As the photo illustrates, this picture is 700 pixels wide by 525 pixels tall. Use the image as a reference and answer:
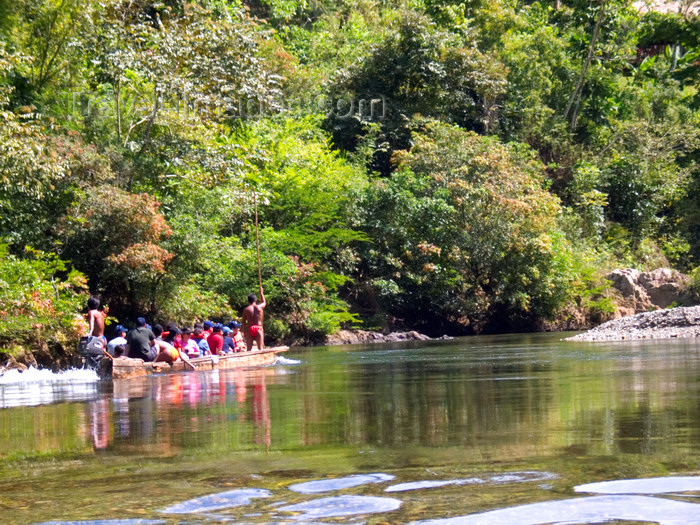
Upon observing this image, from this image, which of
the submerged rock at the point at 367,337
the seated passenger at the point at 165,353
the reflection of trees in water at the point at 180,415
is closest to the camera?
the reflection of trees in water at the point at 180,415

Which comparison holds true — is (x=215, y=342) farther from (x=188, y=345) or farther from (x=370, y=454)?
(x=370, y=454)

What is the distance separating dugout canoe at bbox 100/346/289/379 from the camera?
15172 millimetres

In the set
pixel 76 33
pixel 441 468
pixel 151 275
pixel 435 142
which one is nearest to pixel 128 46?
pixel 76 33

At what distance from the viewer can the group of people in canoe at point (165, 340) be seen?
54.2 ft

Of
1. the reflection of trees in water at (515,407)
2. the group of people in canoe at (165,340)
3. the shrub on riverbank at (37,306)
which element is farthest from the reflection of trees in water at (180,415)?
the shrub on riverbank at (37,306)

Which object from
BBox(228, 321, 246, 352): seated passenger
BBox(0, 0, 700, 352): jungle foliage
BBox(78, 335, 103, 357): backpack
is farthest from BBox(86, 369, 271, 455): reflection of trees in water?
BBox(0, 0, 700, 352): jungle foliage

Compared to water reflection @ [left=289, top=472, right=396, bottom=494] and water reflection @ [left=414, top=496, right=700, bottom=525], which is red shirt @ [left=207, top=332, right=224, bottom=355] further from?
water reflection @ [left=414, top=496, right=700, bottom=525]

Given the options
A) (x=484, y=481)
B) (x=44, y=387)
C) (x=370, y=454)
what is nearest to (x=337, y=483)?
(x=484, y=481)

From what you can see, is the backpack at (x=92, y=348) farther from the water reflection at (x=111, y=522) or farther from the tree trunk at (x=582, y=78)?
the tree trunk at (x=582, y=78)

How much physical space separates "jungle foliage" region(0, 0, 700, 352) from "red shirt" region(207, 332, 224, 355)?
9.62ft

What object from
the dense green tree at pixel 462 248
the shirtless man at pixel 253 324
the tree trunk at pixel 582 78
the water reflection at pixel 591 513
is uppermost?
the tree trunk at pixel 582 78

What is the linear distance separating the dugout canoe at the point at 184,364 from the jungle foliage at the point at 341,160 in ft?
11.3

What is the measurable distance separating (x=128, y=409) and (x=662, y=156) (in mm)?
34993

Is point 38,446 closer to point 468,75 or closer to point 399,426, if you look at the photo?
point 399,426
